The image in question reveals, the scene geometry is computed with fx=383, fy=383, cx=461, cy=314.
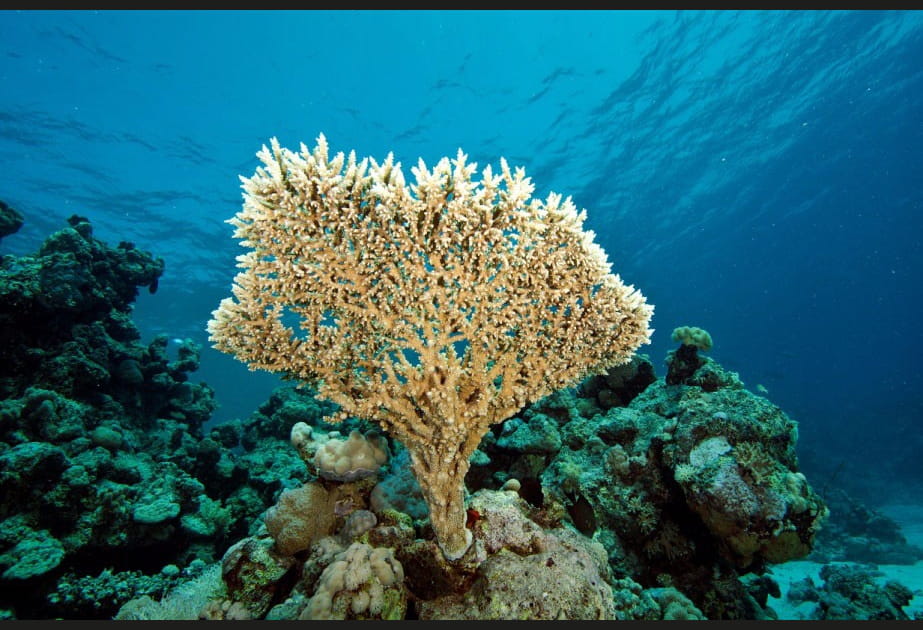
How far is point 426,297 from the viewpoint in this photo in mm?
3344

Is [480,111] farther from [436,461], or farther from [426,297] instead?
[436,461]

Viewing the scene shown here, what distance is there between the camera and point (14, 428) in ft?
26.0

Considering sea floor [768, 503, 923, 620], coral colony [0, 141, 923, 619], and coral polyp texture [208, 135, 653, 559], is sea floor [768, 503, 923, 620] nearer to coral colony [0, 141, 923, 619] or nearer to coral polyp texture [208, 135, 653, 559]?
coral colony [0, 141, 923, 619]

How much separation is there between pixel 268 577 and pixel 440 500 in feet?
7.30

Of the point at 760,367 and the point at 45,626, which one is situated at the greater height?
the point at 760,367

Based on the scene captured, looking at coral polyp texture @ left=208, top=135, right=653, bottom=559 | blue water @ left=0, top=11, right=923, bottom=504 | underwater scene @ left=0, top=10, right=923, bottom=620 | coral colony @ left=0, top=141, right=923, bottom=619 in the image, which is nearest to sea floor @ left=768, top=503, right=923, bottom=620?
underwater scene @ left=0, top=10, right=923, bottom=620

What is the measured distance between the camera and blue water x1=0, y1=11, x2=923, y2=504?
70.2ft

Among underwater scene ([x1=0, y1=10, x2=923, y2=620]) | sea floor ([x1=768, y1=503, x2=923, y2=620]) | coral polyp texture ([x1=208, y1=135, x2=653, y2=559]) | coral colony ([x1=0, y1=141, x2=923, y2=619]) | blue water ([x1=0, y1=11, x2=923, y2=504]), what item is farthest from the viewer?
blue water ([x1=0, y1=11, x2=923, y2=504])

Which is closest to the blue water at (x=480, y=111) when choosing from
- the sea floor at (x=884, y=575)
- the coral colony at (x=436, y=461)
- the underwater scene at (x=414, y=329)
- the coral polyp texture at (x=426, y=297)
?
the underwater scene at (x=414, y=329)

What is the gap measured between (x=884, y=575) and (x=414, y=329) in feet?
64.3

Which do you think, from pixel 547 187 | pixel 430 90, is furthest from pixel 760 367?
pixel 430 90

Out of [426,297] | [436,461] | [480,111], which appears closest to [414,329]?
[426,297]

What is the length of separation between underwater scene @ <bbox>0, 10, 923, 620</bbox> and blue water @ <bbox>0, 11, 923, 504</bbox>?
20cm

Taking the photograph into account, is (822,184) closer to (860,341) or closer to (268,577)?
(268,577)
